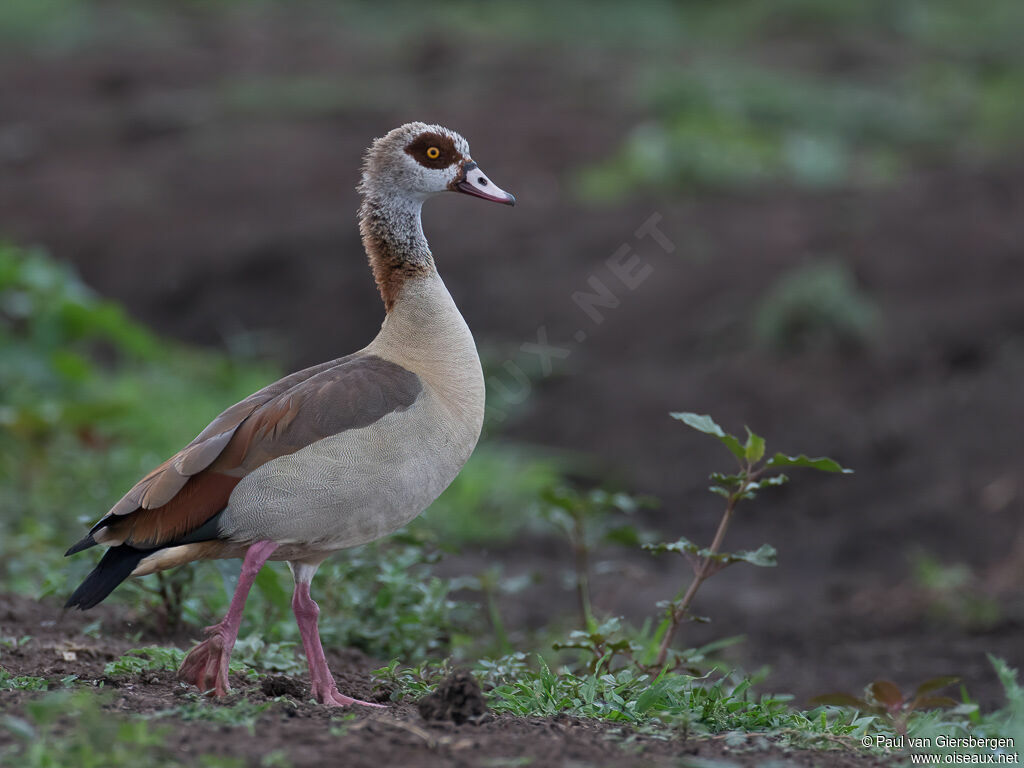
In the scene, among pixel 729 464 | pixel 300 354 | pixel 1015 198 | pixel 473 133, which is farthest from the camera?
pixel 473 133

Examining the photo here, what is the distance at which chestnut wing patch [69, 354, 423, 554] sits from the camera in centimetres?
367

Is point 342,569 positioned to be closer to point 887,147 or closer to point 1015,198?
point 1015,198

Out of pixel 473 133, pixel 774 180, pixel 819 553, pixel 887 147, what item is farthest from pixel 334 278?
pixel 887 147

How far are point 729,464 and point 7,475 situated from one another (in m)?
4.49

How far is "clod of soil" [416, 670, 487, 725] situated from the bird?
1.31ft

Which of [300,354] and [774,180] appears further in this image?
[774,180]

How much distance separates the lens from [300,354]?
37.3 ft

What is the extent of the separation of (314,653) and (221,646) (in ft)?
0.95

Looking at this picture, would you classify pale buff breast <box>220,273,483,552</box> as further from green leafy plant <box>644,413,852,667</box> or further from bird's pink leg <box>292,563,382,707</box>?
green leafy plant <box>644,413,852,667</box>

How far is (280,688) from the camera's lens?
3707 mm

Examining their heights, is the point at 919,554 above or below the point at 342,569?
below

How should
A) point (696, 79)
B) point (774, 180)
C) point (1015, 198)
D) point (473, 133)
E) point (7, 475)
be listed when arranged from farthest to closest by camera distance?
point (696, 79)
point (473, 133)
point (774, 180)
point (1015, 198)
point (7, 475)

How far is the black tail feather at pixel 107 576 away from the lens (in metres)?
3.56

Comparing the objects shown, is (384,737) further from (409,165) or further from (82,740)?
(409,165)
